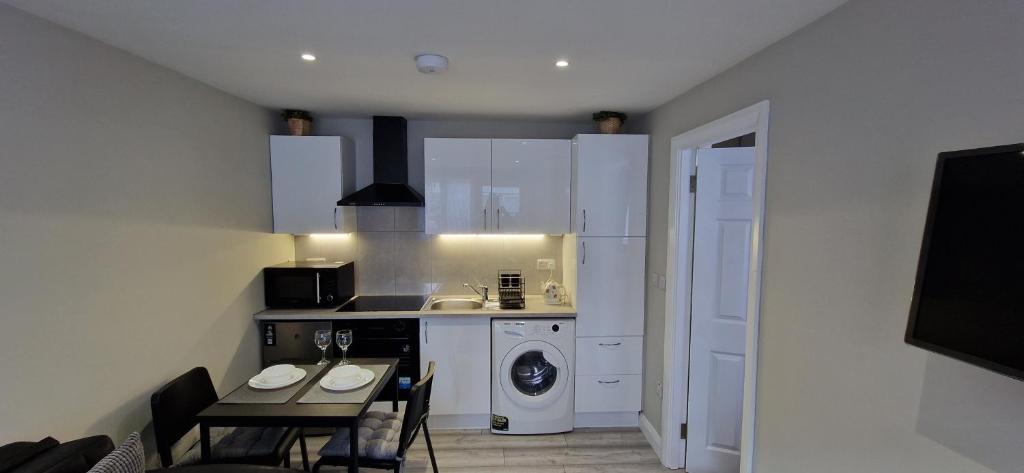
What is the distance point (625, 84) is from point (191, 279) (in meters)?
2.70

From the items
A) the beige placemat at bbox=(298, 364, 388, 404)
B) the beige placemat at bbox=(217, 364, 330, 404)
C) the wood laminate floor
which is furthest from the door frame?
the beige placemat at bbox=(217, 364, 330, 404)

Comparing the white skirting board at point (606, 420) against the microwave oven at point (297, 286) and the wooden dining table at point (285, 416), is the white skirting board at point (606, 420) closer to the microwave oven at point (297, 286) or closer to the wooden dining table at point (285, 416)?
the wooden dining table at point (285, 416)

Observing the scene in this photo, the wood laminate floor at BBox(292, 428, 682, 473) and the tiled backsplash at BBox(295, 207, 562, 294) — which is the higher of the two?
the tiled backsplash at BBox(295, 207, 562, 294)

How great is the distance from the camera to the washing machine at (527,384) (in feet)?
9.70

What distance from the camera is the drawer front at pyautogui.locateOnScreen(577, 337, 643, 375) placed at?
3.01 meters

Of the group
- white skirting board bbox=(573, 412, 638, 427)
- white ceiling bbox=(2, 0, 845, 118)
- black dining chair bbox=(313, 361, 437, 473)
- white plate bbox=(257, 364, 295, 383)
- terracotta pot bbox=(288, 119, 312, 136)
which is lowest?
white skirting board bbox=(573, 412, 638, 427)

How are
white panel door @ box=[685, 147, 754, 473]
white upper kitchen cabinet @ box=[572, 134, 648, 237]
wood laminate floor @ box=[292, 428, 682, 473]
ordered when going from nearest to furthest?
white panel door @ box=[685, 147, 754, 473], wood laminate floor @ box=[292, 428, 682, 473], white upper kitchen cabinet @ box=[572, 134, 648, 237]

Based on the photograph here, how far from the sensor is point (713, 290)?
247cm

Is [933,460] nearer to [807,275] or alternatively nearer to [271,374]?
[807,275]

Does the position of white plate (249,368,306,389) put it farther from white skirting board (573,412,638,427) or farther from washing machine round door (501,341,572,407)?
white skirting board (573,412,638,427)

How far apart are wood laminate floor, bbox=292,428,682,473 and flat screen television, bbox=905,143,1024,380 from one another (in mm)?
2142

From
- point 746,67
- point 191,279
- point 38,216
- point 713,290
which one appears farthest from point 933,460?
point 191,279

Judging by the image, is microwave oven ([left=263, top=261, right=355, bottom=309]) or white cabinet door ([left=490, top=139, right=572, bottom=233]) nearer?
microwave oven ([left=263, top=261, right=355, bottom=309])

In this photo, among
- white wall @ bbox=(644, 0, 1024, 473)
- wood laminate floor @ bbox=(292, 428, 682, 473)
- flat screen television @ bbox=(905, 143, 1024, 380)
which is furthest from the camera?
wood laminate floor @ bbox=(292, 428, 682, 473)
